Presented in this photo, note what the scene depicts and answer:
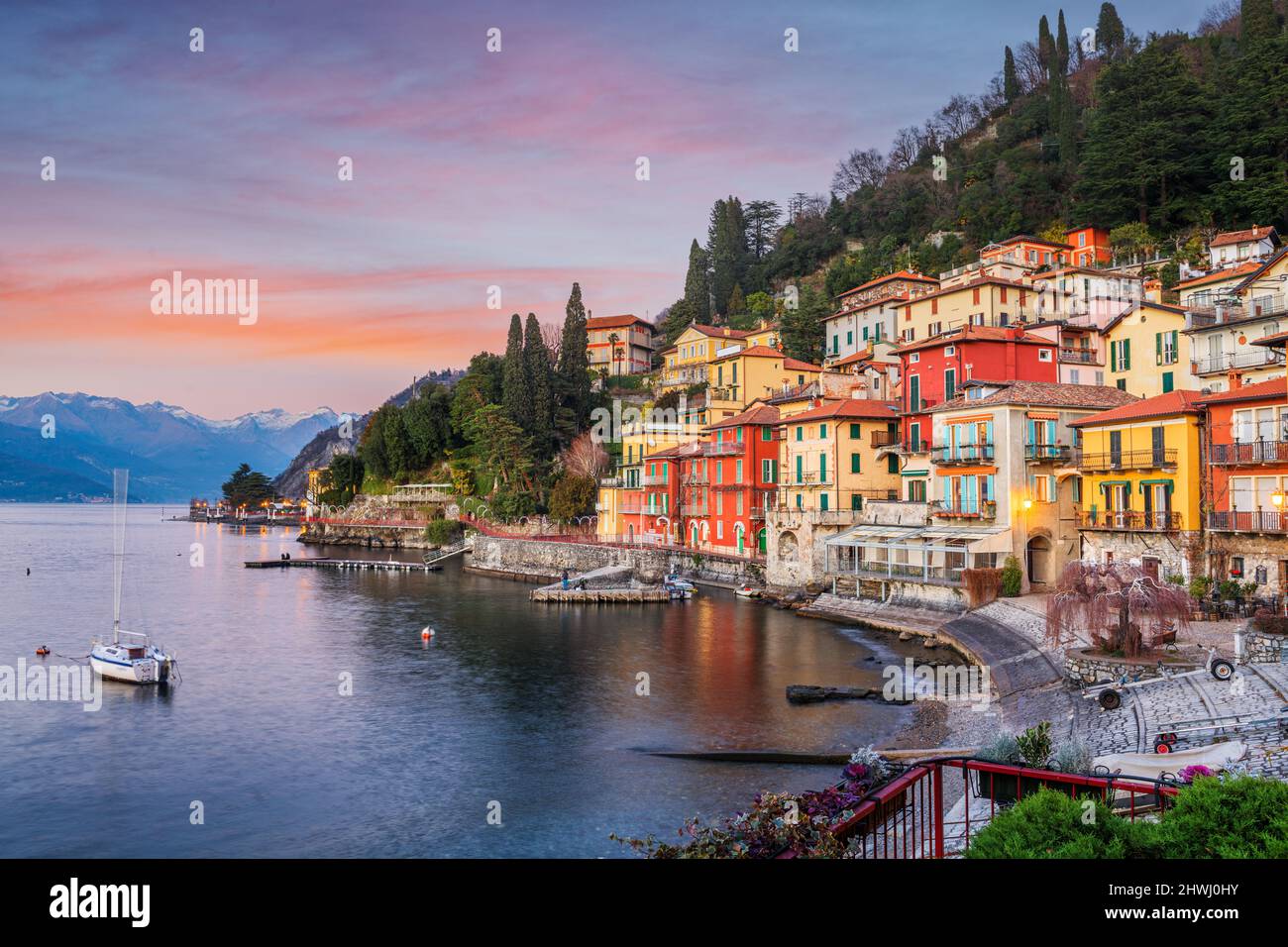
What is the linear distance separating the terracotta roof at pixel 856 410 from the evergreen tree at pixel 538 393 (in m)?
43.0

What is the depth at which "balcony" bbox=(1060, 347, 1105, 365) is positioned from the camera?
48625 millimetres

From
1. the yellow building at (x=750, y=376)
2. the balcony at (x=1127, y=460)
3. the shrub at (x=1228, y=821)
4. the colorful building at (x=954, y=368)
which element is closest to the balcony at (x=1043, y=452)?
the balcony at (x=1127, y=460)

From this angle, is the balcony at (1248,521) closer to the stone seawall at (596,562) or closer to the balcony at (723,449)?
the stone seawall at (596,562)

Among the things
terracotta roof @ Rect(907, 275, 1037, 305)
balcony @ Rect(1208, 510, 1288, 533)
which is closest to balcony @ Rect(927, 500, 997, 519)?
balcony @ Rect(1208, 510, 1288, 533)

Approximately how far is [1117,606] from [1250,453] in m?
11.6

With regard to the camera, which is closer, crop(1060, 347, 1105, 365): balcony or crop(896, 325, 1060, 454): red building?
crop(896, 325, 1060, 454): red building

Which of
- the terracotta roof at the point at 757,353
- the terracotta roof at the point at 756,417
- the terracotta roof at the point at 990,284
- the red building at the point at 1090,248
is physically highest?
the red building at the point at 1090,248

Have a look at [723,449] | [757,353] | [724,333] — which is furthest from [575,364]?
[723,449]

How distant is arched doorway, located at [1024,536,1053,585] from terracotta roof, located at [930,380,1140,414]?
6.46 meters

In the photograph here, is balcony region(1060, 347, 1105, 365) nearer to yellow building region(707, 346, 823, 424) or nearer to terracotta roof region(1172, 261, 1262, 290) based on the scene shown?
terracotta roof region(1172, 261, 1262, 290)

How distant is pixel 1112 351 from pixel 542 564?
4554 cm

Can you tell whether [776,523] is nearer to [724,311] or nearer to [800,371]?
[800,371]

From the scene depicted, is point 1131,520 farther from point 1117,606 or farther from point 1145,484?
point 1117,606

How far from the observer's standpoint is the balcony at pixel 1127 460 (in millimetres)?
34469
